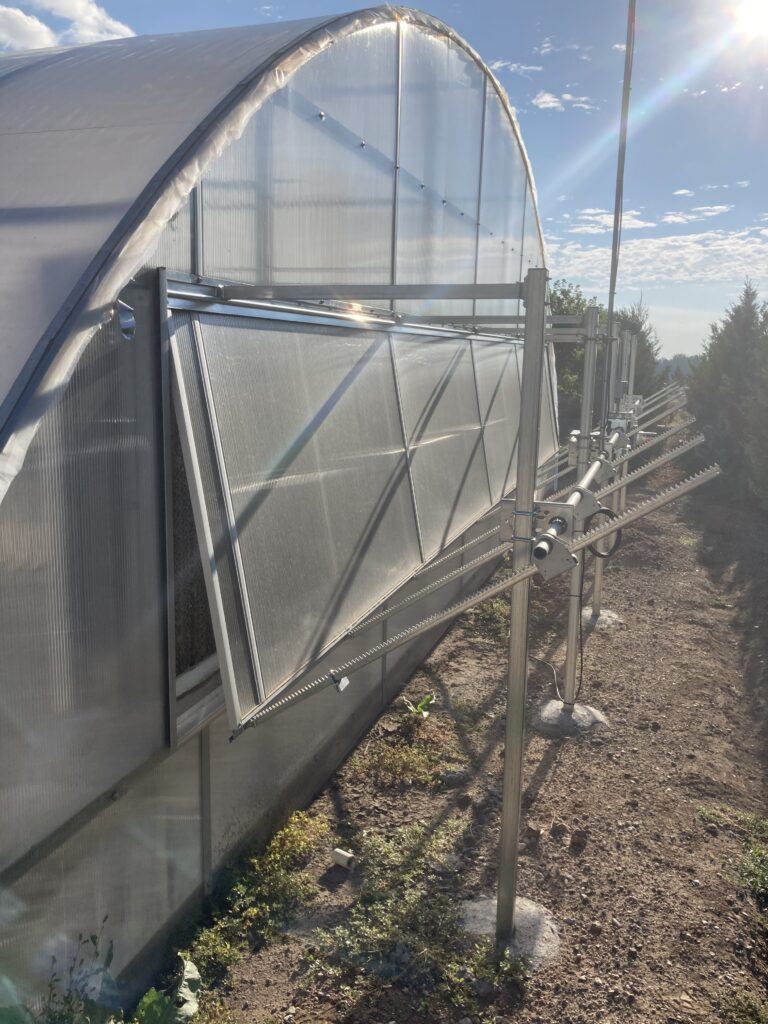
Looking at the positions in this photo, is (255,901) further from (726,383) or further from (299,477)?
(726,383)

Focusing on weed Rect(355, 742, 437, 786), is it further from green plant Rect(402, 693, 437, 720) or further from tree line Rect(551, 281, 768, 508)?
tree line Rect(551, 281, 768, 508)

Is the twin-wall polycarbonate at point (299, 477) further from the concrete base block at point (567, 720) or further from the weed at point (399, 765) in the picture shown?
the concrete base block at point (567, 720)

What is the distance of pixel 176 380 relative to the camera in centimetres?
407

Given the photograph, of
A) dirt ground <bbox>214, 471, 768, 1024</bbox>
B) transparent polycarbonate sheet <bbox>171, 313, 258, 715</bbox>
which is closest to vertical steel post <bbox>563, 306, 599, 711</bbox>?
dirt ground <bbox>214, 471, 768, 1024</bbox>

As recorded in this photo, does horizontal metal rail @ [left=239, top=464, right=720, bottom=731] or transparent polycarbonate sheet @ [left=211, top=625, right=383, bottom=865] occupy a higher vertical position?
horizontal metal rail @ [left=239, top=464, right=720, bottom=731]

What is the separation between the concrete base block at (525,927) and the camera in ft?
16.4

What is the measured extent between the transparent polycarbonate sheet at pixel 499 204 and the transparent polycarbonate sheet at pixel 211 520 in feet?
27.0

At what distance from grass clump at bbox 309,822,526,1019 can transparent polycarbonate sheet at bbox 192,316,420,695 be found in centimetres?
180

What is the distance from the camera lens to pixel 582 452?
7.86 meters

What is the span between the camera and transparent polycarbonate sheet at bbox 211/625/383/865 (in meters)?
5.25

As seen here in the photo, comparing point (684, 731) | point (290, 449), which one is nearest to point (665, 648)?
point (684, 731)

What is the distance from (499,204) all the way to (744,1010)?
1098 centimetres

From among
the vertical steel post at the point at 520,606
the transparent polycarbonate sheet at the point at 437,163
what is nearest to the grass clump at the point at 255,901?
the vertical steel post at the point at 520,606

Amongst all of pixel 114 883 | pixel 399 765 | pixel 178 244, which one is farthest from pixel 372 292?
pixel 399 765
